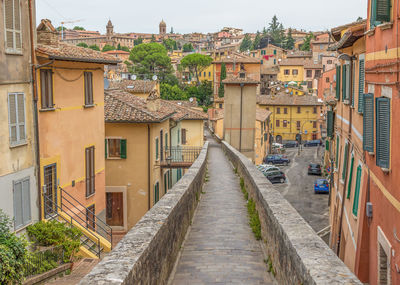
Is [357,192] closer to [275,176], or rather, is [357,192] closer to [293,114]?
[275,176]

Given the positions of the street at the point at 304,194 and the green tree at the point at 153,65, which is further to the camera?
the green tree at the point at 153,65

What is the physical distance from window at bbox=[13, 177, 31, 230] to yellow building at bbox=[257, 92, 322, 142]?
2425 inches

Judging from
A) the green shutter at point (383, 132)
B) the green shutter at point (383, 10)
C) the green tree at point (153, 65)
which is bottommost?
the green shutter at point (383, 132)

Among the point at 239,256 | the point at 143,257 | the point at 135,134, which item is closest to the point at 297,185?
the point at 135,134

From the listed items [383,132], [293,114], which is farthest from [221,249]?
[293,114]

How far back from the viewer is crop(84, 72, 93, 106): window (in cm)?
1825

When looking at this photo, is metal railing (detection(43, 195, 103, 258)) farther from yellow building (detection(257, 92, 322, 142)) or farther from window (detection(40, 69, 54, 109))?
yellow building (detection(257, 92, 322, 142))

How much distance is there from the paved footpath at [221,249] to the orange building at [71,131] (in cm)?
413

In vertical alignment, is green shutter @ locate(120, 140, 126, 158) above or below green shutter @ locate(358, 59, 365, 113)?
below

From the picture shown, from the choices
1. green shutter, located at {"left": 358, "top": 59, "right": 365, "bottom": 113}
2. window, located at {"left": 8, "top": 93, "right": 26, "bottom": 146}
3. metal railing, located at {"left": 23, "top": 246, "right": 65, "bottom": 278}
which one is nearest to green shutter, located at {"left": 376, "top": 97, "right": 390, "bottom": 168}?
green shutter, located at {"left": 358, "top": 59, "right": 365, "bottom": 113}

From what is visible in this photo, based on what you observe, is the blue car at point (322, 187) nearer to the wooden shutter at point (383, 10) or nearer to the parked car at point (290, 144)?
the wooden shutter at point (383, 10)

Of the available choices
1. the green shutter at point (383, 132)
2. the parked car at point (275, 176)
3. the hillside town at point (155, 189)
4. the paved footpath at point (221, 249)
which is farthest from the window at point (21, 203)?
the parked car at point (275, 176)

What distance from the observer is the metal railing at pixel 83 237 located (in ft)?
49.8

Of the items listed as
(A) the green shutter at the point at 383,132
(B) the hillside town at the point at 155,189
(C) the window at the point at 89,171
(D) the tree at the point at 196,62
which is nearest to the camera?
(B) the hillside town at the point at 155,189
